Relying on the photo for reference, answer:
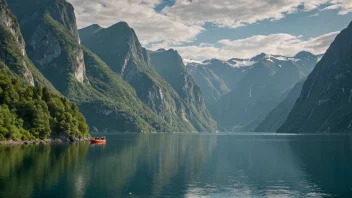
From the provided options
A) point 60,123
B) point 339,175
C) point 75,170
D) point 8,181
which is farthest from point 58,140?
point 339,175

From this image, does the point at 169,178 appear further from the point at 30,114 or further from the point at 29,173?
the point at 30,114

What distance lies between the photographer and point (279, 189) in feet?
192

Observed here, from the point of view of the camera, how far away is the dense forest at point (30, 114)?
128 meters

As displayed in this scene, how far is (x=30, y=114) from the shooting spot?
13875cm

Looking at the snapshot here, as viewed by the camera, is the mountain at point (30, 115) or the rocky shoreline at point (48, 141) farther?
the mountain at point (30, 115)

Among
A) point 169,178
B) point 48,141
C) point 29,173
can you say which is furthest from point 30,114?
point 169,178

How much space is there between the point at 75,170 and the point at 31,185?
60.1 ft

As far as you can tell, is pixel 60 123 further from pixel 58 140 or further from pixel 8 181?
pixel 8 181

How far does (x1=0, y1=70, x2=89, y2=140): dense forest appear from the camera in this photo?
127750 millimetres

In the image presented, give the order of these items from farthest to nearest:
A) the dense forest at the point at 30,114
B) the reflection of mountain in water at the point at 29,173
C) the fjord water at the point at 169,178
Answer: the dense forest at the point at 30,114
the fjord water at the point at 169,178
the reflection of mountain in water at the point at 29,173

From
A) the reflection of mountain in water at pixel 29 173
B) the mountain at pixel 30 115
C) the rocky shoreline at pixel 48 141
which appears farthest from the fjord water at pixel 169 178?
the mountain at pixel 30 115

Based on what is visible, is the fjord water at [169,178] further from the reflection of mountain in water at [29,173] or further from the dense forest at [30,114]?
the dense forest at [30,114]

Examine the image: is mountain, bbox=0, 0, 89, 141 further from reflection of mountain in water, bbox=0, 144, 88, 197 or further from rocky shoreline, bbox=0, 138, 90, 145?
reflection of mountain in water, bbox=0, 144, 88, 197

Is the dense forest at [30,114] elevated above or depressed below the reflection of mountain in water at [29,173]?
above
